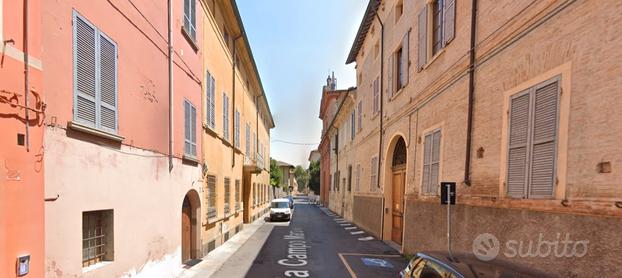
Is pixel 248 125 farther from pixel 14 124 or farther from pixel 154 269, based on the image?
pixel 14 124

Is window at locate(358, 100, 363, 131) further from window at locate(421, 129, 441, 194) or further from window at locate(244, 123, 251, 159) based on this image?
window at locate(421, 129, 441, 194)

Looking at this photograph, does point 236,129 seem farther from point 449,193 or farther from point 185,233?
point 449,193

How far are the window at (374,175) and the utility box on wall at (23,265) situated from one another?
1421 cm

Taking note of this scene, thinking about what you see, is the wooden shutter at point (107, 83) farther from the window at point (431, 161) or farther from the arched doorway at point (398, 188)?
the arched doorway at point (398, 188)

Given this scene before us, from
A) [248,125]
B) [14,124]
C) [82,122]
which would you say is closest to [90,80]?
[82,122]

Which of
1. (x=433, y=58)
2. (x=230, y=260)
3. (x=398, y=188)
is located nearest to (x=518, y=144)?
(x=433, y=58)

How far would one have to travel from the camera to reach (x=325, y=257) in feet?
38.4

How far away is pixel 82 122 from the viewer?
489 centimetres

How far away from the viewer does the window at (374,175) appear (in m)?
17.0

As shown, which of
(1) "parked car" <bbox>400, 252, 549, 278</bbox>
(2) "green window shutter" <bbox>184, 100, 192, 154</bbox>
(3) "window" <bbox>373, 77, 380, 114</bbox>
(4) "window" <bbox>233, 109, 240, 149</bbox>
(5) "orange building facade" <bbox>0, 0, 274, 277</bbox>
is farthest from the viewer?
(3) "window" <bbox>373, 77, 380, 114</bbox>

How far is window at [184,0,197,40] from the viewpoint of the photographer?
31.6ft

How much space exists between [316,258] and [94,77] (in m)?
8.80

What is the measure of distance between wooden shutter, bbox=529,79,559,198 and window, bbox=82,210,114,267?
23.2 ft

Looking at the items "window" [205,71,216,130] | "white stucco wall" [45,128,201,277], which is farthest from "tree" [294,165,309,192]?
"white stucco wall" [45,128,201,277]
